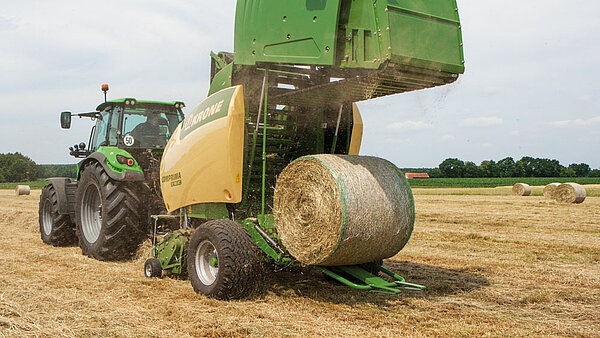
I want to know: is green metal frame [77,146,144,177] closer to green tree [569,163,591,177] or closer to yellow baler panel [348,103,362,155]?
yellow baler panel [348,103,362,155]

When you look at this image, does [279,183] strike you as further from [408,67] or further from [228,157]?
[408,67]

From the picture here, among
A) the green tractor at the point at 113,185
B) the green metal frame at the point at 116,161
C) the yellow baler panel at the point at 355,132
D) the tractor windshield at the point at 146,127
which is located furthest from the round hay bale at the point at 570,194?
the green metal frame at the point at 116,161

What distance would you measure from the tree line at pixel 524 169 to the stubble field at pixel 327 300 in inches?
1489

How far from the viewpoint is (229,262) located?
4879 millimetres

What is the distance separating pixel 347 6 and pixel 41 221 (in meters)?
7.48

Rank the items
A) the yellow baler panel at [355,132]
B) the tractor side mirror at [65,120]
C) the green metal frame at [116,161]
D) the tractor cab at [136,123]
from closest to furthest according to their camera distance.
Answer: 1. the yellow baler panel at [355,132]
2. the green metal frame at [116,161]
3. the tractor cab at [136,123]
4. the tractor side mirror at [65,120]

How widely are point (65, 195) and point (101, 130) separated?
134cm

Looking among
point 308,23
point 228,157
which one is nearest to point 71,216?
point 228,157

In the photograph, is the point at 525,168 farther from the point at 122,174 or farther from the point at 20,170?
the point at 20,170

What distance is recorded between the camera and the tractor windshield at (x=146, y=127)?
816cm

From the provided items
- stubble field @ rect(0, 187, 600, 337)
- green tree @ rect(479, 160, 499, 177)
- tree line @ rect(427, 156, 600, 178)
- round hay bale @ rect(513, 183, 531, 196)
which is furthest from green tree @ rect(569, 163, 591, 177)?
stubble field @ rect(0, 187, 600, 337)

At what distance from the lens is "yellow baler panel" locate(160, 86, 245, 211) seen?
5.18 m

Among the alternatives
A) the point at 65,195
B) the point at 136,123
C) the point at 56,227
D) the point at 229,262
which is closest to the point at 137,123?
the point at 136,123

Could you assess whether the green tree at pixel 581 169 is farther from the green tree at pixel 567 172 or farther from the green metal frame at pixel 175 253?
the green metal frame at pixel 175 253
